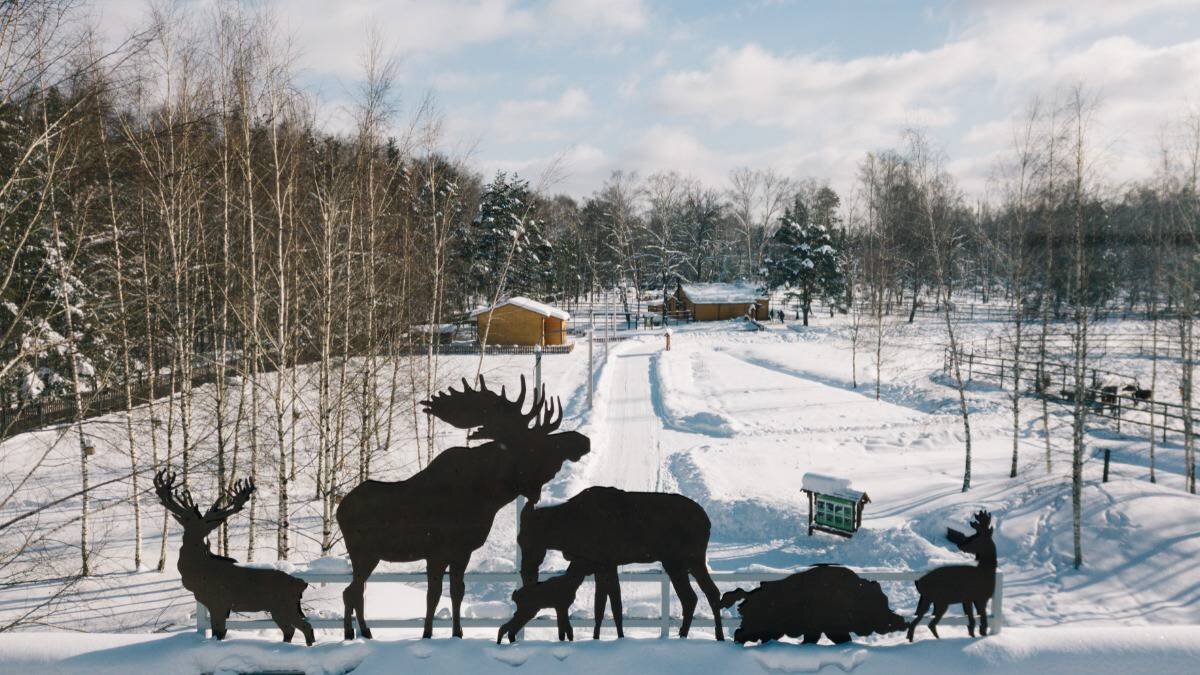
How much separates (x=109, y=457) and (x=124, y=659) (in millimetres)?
15675

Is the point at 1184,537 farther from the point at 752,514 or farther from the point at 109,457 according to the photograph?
the point at 109,457

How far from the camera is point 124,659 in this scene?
432 centimetres

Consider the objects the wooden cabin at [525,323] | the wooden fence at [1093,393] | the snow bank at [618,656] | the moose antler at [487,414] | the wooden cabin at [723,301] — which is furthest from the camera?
the wooden cabin at [723,301]

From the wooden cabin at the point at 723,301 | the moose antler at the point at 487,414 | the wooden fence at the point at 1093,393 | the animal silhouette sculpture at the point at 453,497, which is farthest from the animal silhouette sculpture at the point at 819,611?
the wooden cabin at the point at 723,301

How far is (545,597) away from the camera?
4.57 m

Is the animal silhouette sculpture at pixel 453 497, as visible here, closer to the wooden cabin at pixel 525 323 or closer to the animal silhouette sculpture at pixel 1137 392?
the animal silhouette sculpture at pixel 1137 392

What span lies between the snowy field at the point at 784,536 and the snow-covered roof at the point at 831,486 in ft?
3.14

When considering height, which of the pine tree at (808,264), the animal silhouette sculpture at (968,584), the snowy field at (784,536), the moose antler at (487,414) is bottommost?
the snowy field at (784,536)

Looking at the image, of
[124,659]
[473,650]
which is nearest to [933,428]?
[473,650]

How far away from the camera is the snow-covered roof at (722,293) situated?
48500 millimetres

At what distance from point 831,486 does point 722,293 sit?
39.6 m

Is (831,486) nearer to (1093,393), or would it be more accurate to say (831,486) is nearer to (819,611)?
(819,611)

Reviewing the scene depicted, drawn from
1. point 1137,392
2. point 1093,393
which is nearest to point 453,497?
point 1093,393

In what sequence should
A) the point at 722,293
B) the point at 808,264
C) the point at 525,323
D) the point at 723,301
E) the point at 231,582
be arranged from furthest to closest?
the point at 722,293 < the point at 723,301 < the point at 808,264 < the point at 525,323 < the point at 231,582
